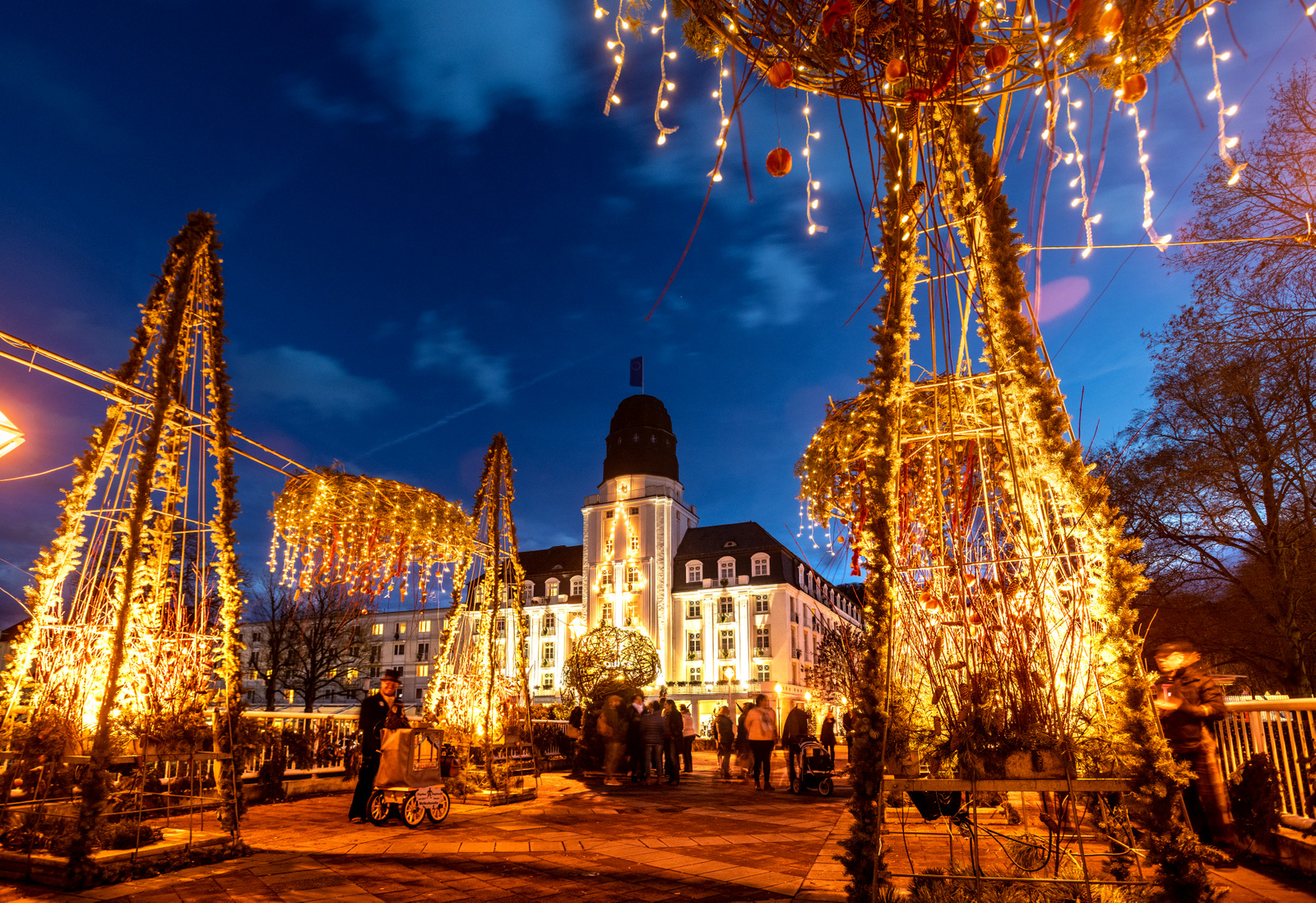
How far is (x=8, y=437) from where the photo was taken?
16.4ft

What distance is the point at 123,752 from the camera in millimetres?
5035

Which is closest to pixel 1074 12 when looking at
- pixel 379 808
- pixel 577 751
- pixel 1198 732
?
pixel 1198 732

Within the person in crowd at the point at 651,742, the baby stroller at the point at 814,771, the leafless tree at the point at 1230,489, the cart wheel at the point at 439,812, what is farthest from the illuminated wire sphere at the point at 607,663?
the leafless tree at the point at 1230,489

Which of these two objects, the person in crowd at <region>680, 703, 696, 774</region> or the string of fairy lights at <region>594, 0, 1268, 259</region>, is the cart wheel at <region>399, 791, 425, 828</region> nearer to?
the string of fairy lights at <region>594, 0, 1268, 259</region>

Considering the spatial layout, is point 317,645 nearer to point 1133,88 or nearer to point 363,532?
point 363,532

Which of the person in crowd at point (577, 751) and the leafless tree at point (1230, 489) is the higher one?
the leafless tree at point (1230, 489)

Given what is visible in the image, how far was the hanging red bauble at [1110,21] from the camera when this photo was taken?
7.13 ft

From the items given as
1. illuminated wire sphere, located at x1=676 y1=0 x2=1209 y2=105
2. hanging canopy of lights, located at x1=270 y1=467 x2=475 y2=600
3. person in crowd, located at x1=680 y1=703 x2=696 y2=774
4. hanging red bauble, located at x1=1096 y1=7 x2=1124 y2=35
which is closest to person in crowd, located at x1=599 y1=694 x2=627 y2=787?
person in crowd, located at x1=680 y1=703 x2=696 y2=774

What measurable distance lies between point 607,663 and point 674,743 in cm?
434

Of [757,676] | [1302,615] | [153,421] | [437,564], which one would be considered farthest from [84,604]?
[757,676]

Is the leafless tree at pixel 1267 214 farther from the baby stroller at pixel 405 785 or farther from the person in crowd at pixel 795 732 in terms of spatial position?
the baby stroller at pixel 405 785

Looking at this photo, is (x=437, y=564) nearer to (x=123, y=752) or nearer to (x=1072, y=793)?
(x=123, y=752)

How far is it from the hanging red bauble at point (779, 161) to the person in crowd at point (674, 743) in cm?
1063

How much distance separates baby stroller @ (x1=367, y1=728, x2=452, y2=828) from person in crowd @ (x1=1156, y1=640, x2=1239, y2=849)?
557cm
